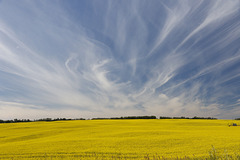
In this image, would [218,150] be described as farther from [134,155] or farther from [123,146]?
[123,146]

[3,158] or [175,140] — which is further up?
[175,140]

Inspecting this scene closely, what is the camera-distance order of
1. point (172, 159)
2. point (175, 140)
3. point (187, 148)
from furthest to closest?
point (175, 140) → point (187, 148) → point (172, 159)

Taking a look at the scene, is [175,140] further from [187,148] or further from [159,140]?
[187,148]

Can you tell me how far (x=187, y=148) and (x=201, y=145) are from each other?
145 centimetres

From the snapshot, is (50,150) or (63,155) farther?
(50,150)

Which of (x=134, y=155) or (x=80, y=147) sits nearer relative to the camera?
(x=134, y=155)

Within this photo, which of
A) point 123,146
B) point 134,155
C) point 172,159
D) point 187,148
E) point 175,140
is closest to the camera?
point 172,159

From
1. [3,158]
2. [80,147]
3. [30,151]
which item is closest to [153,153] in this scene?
[80,147]

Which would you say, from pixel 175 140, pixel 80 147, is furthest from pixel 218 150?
pixel 80 147

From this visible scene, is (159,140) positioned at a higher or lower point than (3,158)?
higher

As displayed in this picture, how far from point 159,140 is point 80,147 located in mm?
6510

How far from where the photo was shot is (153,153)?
385 inches

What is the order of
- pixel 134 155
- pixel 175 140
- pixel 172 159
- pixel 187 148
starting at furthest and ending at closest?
pixel 175 140
pixel 187 148
pixel 134 155
pixel 172 159

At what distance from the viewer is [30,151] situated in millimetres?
10977
